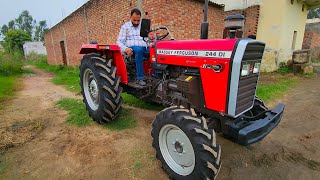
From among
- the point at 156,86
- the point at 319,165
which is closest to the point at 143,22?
the point at 156,86

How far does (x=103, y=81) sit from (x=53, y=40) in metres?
16.4

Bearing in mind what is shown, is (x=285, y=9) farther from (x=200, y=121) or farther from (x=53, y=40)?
(x=53, y=40)

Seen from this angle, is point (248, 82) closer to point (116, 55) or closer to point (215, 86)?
point (215, 86)

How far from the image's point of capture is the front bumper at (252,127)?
2311 millimetres

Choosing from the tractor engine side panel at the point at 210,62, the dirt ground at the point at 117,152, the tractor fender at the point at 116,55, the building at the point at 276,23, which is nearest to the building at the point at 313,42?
the building at the point at 276,23

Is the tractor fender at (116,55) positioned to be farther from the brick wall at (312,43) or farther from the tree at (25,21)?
the tree at (25,21)

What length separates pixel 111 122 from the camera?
13.2ft

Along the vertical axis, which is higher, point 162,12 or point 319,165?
point 162,12

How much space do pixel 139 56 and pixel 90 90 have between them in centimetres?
128

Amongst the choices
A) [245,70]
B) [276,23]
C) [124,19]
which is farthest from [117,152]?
[276,23]

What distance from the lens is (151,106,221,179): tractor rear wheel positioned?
2176mm

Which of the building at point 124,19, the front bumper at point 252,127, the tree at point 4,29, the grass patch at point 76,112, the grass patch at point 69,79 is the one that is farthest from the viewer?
the tree at point 4,29

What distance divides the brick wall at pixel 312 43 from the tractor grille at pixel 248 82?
549 inches

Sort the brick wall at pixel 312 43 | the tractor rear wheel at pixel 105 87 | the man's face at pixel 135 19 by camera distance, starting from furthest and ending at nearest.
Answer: the brick wall at pixel 312 43
the man's face at pixel 135 19
the tractor rear wheel at pixel 105 87
